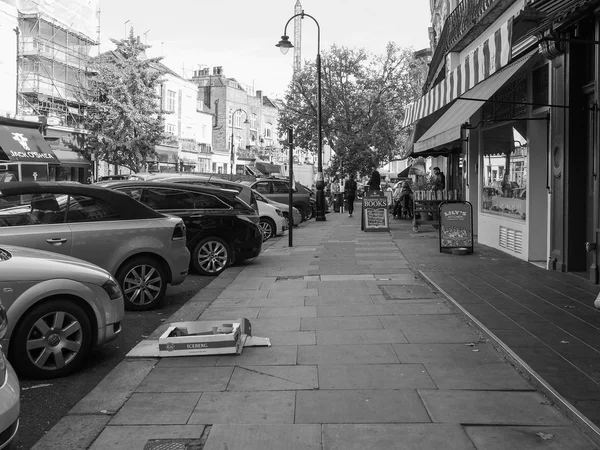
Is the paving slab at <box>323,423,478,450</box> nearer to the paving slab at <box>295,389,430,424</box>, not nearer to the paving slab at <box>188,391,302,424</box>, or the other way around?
the paving slab at <box>295,389,430,424</box>

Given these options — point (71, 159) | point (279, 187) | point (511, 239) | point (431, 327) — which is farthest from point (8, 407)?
point (71, 159)

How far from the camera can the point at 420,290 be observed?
9.51 m

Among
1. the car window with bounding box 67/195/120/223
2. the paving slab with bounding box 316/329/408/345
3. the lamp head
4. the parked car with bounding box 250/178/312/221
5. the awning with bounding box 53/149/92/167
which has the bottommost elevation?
the paving slab with bounding box 316/329/408/345

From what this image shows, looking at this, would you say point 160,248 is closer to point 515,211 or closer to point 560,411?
point 560,411

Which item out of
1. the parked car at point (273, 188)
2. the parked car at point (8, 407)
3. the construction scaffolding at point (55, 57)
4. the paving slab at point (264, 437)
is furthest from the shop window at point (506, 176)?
the construction scaffolding at point (55, 57)

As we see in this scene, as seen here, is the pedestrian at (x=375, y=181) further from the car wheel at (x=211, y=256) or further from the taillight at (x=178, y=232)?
the taillight at (x=178, y=232)

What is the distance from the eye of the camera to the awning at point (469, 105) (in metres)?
10.9

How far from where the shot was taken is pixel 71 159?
127 feet

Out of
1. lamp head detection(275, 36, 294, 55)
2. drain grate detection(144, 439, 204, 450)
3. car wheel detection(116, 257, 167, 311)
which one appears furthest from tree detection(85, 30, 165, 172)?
drain grate detection(144, 439, 204, 450)

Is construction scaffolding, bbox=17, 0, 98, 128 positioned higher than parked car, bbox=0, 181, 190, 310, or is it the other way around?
construction scaffolding, bbox=17, 0, 98, 128

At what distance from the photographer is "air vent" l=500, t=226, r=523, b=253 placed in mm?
12469

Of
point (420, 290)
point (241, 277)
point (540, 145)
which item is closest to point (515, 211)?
point (540, 145)

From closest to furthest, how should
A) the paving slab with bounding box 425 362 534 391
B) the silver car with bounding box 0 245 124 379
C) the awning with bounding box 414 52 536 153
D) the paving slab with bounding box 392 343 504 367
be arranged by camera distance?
the paving slab with bounding box 425 362 534 391 → the silver car with bounding box 0 245 124 379 → the paving slab with bounding box 392 343 504 367 → the awning with bounding box 414 52 536 153

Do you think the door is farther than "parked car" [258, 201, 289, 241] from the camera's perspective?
No
